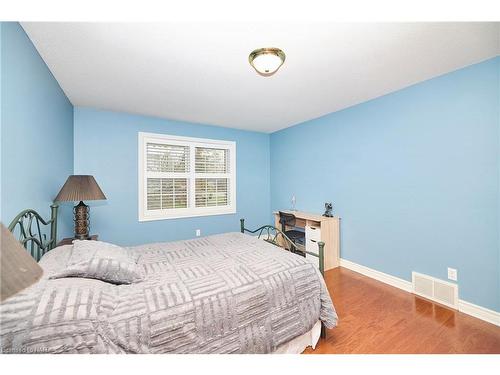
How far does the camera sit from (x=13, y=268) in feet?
1.55

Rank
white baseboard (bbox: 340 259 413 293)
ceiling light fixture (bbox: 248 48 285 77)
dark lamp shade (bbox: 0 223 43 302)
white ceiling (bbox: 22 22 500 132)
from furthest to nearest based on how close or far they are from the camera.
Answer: white baseboard (bbox: 340 259 413 293) → ceiling light fixture (bbox: 248 48 285 77) → white ceiling (bbox: 22 22 500 132) → dark lamp shade (bbox: 0 223 43 302)

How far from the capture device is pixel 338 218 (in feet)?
10.7

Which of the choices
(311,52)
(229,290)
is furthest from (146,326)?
(311,52)

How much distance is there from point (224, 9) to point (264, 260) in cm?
165

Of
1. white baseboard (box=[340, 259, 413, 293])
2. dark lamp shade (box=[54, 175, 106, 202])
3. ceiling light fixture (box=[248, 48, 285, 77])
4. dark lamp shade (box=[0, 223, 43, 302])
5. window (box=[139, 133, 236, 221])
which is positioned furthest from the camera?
window (box=[139, 133, 236, 221])

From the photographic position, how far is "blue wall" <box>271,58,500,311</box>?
1.92m

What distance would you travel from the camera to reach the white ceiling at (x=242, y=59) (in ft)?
4.94

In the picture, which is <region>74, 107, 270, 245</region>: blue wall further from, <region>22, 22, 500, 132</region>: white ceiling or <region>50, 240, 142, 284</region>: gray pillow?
<region>50, 240, 142, 284</region>: gray pillow

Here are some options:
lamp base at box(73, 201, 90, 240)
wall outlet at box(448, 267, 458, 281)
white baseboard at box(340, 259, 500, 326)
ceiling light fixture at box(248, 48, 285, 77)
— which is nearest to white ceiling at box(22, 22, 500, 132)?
ceiling light fixture at box(248, 48, 285, 77)

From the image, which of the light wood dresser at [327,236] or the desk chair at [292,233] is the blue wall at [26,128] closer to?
the desk chair at [292,233]

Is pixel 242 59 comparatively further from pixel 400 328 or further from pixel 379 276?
pixel 379 276

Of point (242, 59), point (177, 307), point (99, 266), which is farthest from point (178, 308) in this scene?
point (242, 59)

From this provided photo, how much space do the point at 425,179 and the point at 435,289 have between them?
120 cm

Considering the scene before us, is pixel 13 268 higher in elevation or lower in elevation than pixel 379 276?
higher
